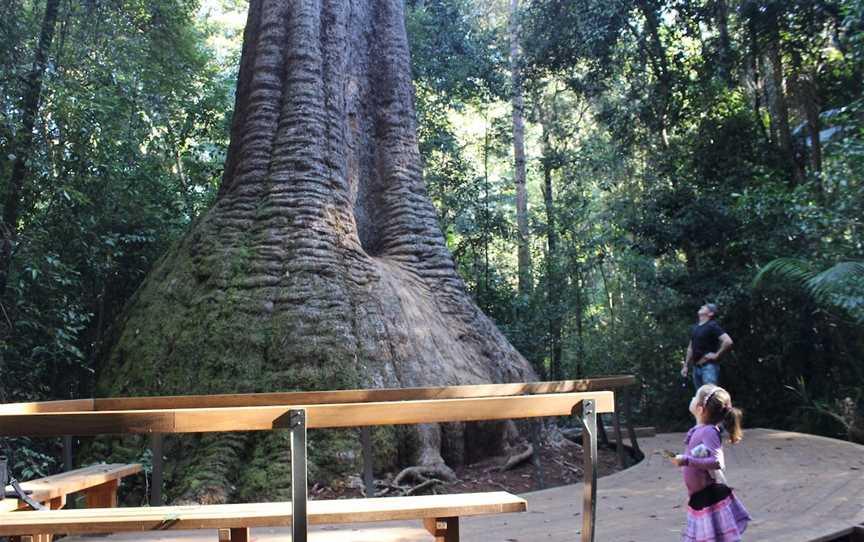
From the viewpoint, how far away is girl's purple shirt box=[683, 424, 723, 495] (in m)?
3.66

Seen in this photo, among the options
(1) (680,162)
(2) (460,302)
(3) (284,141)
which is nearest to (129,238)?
(3) (284,141)

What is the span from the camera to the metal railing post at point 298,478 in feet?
8.65

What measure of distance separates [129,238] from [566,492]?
695cm

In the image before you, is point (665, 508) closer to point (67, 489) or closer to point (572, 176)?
point (67, 489)

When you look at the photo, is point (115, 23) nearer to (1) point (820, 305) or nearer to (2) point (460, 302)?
(2) point (460, 302)

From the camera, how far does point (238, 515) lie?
9.52 ft

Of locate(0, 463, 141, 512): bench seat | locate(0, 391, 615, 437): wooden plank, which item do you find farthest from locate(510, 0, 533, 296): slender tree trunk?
locate(0, 391, 615, 437): wooden plank

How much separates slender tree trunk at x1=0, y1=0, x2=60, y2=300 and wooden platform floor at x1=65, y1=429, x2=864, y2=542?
4.18m

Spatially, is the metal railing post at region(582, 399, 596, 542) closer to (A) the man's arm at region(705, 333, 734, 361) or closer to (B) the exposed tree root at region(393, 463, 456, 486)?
(B) the exposed tree root at region(393, 463, 456, 486)

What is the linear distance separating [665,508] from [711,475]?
1764 millimetres

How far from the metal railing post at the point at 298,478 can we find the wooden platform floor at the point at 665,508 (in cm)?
89

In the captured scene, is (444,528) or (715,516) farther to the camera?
(715,516)

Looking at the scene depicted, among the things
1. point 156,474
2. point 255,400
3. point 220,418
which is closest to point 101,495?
point 156,474

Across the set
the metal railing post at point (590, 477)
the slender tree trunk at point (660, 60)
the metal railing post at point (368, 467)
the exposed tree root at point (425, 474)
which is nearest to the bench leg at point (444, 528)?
the metal railing post at point (590, 477)
